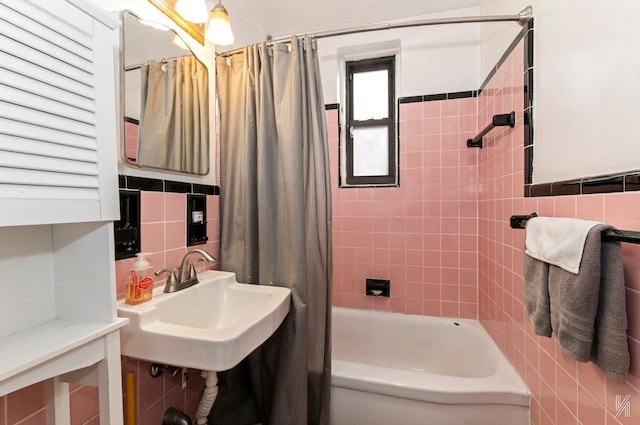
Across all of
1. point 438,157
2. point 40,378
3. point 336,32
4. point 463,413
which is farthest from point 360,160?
point 40,378

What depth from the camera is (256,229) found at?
1.35 m

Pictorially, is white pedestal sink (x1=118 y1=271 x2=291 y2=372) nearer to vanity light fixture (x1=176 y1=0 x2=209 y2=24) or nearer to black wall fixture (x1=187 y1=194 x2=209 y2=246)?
black wall fixture (x1=187 y1=194 x2=209 y2=246)

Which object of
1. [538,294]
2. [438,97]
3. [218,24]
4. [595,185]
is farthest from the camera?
[438,97]

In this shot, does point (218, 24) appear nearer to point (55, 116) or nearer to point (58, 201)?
point (55, 116)

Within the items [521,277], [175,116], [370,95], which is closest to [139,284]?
[175,116]

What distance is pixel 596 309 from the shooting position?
26.7 inches

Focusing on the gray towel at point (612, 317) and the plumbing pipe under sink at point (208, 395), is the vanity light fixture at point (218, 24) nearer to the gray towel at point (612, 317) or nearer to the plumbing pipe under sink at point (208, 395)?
the plumbing pipe under sink at point (208, 395)

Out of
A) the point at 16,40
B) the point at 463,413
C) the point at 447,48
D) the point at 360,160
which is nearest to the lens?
the point at 16,40

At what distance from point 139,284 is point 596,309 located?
4.34ft

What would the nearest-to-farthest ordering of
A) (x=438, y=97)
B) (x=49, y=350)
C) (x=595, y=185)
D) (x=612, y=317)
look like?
(x=49, y=350) < (x=612, y=317) < (x=595, y=185) < (x=438, y=97)

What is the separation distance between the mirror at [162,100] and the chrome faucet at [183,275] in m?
0.39

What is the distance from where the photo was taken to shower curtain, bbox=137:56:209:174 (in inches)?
41.8

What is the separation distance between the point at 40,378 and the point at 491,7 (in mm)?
2408

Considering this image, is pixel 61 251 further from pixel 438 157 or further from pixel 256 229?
pixel 438 157
